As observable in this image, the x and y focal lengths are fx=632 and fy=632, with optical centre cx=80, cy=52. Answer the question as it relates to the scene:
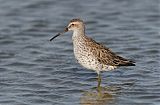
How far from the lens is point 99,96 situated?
1245 cm

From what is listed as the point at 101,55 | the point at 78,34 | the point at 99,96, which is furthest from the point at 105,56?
the point at 99,96

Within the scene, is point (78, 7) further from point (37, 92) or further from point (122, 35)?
point (37, 92)

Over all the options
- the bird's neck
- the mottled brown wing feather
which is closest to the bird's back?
the mottled brown wing feather

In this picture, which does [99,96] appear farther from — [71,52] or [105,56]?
[71,52]

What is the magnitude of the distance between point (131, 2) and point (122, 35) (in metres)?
3.23

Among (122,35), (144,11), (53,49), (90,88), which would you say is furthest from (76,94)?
(144,11)

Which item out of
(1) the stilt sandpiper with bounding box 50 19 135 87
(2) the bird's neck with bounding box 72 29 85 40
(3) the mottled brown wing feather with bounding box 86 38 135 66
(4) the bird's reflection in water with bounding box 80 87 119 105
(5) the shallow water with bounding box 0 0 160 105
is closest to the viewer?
(4) the bird's reflection in water with bounding box 80 87 119 105

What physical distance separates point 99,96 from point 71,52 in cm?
334

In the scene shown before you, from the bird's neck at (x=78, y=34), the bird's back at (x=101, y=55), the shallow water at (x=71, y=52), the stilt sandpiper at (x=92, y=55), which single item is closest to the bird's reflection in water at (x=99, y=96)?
the shallow water at (x=71, y=52)

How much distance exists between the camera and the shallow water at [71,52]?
485 inches

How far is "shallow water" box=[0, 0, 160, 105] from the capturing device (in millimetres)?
12328

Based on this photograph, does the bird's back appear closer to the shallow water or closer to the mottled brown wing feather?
the mottled brown wing feather

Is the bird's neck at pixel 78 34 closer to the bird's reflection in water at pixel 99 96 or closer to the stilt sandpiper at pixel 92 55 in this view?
the stilt sandpiper at pixel 92 55

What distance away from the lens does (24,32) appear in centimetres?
1755
